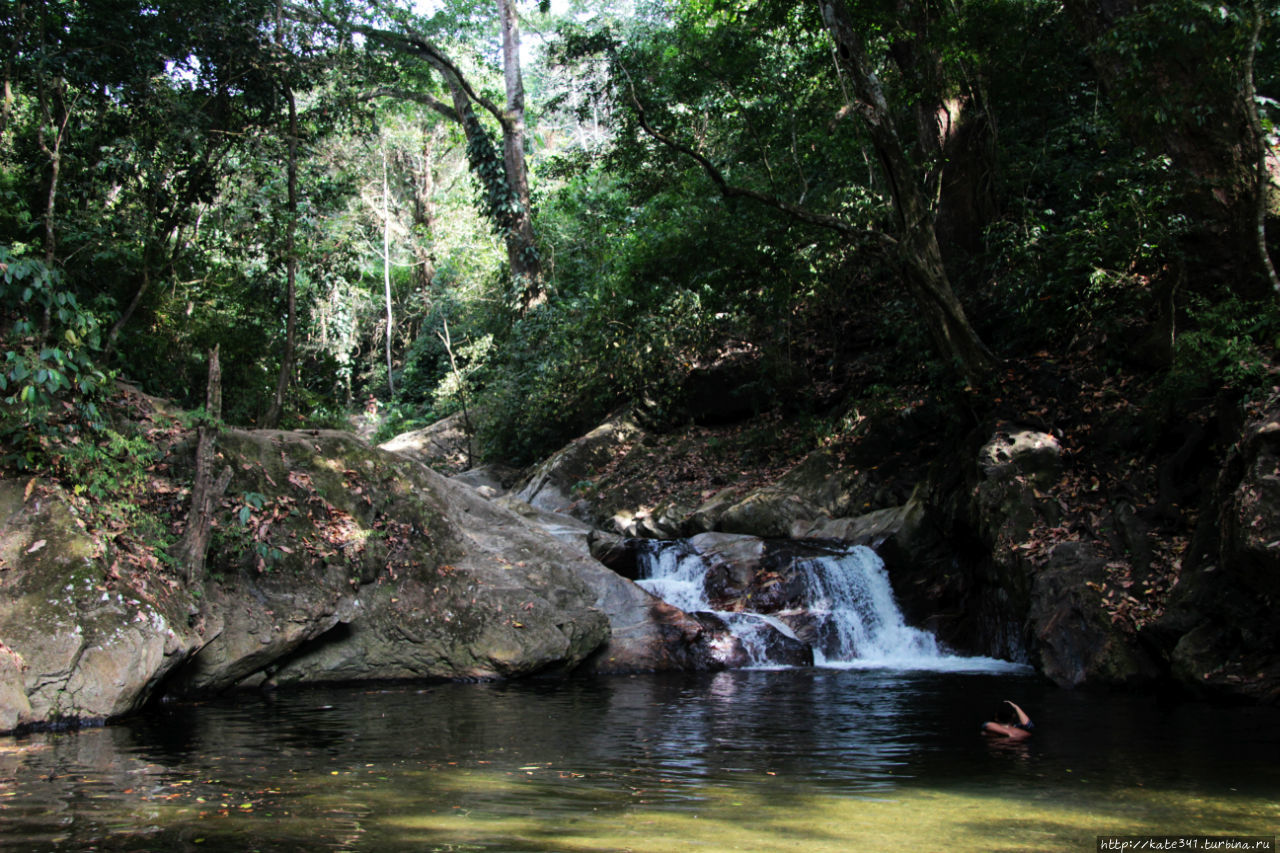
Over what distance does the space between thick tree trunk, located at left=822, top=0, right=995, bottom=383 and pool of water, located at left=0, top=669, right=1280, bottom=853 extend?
16.4ft

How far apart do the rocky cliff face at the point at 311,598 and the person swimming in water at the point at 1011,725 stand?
4.09 metres

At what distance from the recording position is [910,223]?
432 inches

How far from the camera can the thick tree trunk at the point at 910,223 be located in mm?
10617

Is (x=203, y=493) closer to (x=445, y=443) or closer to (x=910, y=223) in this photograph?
(x=910, y=223)

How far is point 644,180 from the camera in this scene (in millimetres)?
15109

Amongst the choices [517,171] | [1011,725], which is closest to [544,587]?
[1011,725]

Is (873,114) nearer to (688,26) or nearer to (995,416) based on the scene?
(995,416)

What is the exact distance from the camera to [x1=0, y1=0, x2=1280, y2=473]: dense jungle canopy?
8812mm

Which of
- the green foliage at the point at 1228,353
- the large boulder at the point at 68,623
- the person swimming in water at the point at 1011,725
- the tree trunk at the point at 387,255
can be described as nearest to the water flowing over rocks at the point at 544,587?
the large boulder at the point at 68,623

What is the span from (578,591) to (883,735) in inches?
182

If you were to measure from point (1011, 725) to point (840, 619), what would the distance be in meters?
4.82

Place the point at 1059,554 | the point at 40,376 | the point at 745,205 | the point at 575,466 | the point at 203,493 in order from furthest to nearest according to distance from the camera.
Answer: the point at 575,466
the point at 745,205
the point at 1059,554
the point at 203,493
the point at 40,376

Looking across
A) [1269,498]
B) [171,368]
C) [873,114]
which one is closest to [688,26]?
[873,114]

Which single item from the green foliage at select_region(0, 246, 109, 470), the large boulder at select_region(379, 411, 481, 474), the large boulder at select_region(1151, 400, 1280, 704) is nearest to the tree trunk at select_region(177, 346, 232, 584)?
the green foliage at select_region(0, 246, 109, 470)
